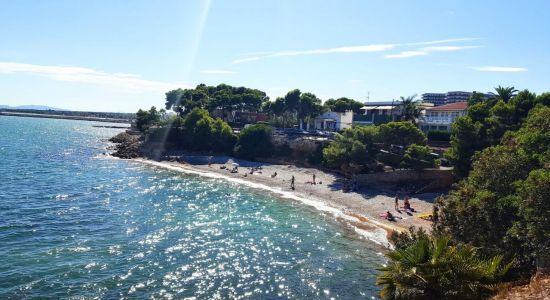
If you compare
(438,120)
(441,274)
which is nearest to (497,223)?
(441,274)

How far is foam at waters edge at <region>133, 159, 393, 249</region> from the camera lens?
108ft

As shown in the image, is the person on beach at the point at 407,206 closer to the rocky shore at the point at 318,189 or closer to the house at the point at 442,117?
the rocky shore at the point at 318,189

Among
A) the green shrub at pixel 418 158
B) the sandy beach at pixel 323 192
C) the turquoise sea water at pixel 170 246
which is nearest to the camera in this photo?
the turquoise sea water at pixel 170 246

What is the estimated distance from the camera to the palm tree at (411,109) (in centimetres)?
7406

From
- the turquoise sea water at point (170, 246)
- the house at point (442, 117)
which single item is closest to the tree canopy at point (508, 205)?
the turquoise sea water at point (170, 246)

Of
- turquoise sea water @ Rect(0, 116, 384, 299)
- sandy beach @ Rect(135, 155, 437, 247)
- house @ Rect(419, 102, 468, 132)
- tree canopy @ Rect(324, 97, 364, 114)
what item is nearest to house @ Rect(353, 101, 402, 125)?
tree canopy @ Rect(324, 97, 364, 114)

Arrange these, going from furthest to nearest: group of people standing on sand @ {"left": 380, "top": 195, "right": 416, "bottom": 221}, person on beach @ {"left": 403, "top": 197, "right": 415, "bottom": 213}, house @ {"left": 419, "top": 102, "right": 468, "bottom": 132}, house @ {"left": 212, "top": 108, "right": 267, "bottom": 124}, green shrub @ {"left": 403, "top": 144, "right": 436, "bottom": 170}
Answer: house @ {"left": 212, "top": 108, "right": 267, "bottom": 124}, house @ {"left": 419, "top": 102, "right": 468, "bottom": 132}, green shrub @ {"left": 403, "top": 144, "right": 436, "bottom": 170}, person on beach @ {"left": 403, "top": 197, "right": 415, "bottom": 213}, group of people standing on sand @ {"left": 380, "top": 195, "right": 416, "bottom": 221}

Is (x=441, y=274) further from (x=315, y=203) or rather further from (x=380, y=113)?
(x=380, y=113)

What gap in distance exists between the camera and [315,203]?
4462cm

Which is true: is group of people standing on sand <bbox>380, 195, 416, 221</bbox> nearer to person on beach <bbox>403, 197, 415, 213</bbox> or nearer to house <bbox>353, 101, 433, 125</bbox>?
person on beach <bbox>403, 197, 415, 213</bbox>

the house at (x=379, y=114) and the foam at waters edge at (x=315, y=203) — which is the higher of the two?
the house at (x=379, y=114)

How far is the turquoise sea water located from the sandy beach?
247cm

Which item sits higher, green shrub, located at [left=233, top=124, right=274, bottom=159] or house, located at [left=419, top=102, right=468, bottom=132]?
house, located at [left=419, top=102, right=468, bottom=132]

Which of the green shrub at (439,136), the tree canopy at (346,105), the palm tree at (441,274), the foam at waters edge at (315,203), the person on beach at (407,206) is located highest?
the tree canopy at (346,105)
